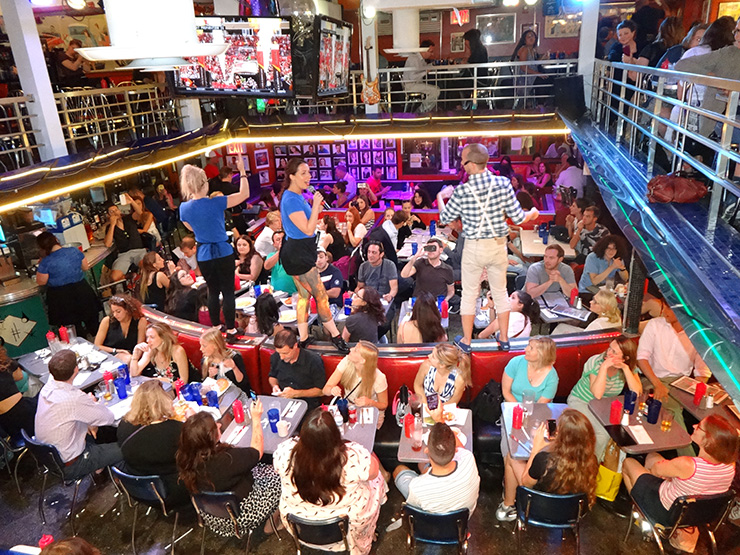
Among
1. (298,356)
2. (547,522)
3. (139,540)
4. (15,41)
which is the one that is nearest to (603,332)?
(547,522)

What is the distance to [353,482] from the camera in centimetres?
335

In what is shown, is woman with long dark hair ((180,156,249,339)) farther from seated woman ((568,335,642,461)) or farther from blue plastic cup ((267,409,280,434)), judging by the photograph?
seated woman ((568,335,642,461))

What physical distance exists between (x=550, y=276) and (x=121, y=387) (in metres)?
4.42

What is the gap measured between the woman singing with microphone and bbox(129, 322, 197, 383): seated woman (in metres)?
1.25

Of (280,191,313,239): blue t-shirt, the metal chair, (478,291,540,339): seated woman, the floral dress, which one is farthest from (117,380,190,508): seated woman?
(478,291,540,339): seated woman

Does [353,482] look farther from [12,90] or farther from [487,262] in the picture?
[12,90]

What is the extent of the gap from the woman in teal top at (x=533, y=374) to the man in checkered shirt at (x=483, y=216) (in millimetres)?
430

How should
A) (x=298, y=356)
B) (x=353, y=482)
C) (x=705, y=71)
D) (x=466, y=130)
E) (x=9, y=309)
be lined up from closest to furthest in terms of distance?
(x=353, y=482) < (x=705, y=71) < (x=298, y=356) < (x=9, y=309) < (x=466, y=130)

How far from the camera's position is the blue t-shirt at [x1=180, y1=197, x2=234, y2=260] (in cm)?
435

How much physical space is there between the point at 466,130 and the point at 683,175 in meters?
5.47

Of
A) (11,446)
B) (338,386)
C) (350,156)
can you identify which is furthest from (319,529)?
(350,156)

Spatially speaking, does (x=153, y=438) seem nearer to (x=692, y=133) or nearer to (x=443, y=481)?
(x=443, y=481)

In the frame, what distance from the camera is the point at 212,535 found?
4.18 m

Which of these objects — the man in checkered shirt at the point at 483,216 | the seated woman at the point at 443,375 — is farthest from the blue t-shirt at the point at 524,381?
the man in checkered shirt at the point at 483,216
